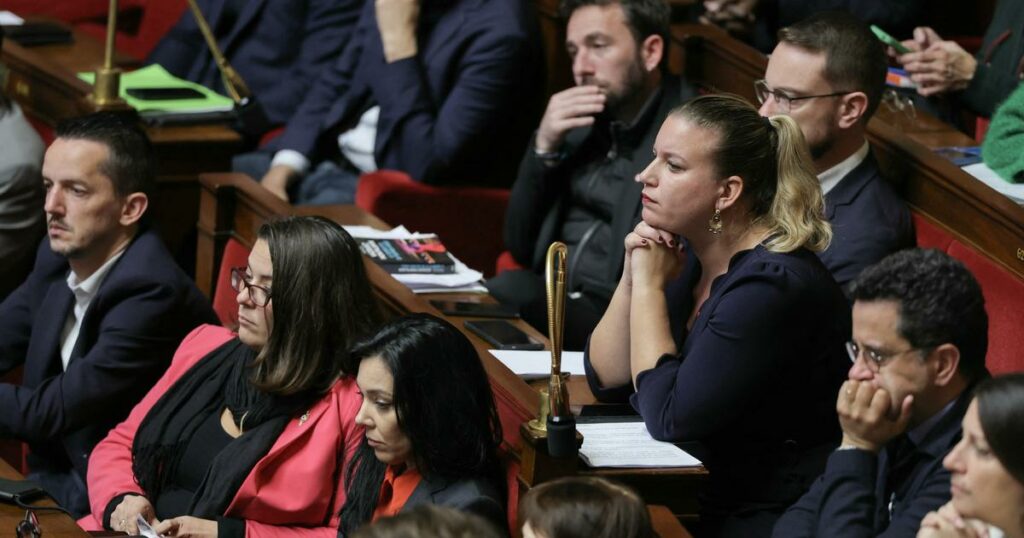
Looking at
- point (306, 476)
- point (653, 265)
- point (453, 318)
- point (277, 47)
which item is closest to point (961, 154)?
point (653, 265)

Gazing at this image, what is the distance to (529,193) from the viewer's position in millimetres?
3797

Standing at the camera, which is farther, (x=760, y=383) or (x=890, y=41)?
(x=890, y=41)

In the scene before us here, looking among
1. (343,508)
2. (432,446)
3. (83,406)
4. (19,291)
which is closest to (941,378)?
(432,446)

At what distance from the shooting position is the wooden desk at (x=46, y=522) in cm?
242

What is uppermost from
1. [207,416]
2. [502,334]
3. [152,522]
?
[502,334]

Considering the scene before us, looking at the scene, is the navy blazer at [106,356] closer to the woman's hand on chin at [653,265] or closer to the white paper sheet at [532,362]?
the white paper sheet at [532,362]

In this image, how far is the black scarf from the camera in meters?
2.66

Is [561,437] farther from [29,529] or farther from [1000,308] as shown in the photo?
[1000,308]

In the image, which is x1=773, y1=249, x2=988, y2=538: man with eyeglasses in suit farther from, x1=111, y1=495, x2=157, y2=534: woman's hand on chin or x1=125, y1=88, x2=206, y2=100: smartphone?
x1=125, y1=88, x2=206, y2=100: smartphone

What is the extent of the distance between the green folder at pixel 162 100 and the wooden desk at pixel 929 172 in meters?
1.21

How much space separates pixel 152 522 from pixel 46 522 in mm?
291

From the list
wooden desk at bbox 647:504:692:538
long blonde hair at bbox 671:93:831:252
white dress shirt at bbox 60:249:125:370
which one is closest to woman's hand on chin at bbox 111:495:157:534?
white dress shirt at bbox 60:249:125:370

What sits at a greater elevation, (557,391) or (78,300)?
(557,391)

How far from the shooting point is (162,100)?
4215 millimetres
